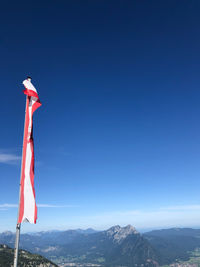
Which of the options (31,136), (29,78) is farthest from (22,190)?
(29,78)

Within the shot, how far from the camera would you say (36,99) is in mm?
18797

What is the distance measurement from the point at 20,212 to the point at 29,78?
1044cm

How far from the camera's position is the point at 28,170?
17422 millimetres

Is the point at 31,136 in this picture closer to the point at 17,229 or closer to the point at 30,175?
the point at 30,175

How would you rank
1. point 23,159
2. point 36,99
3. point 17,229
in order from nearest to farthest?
point 17,229 < point 23,159 < point 36,99

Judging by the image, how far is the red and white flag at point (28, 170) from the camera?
→ 16.8 meters

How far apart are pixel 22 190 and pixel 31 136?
13.4 ft

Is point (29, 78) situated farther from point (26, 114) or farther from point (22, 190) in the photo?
point (22, 190)

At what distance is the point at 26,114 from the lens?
18.2m

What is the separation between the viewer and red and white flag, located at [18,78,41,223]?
16.8 m

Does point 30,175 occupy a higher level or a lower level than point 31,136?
lower

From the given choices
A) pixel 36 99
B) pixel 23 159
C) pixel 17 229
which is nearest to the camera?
pixel 17 229

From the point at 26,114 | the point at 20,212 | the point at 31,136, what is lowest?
the point at 20,212

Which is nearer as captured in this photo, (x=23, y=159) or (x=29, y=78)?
(x=23, y=159)
